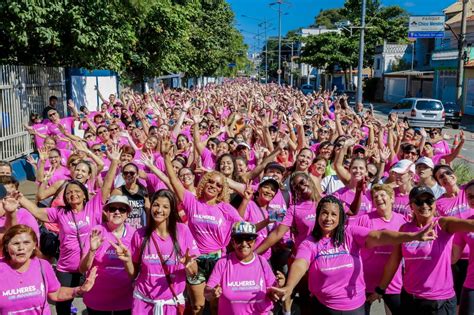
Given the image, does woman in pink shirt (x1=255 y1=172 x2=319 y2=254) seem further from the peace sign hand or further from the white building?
the white building

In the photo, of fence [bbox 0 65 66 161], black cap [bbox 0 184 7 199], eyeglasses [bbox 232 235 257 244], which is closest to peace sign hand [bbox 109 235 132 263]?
eyeglasses [bbox 232 235 257 244]

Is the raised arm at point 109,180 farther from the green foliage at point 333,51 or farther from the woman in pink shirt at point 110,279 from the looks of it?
the green foliage at point 333,51

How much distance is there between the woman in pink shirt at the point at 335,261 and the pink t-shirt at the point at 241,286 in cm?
20

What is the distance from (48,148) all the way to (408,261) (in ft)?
17.9

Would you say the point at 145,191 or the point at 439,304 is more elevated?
the point at 145,191

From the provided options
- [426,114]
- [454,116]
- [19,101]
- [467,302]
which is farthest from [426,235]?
[454,116]

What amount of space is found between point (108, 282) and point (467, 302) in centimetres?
306

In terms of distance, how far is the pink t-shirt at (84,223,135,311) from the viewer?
428 centimetres

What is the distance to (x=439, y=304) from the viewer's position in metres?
4.26

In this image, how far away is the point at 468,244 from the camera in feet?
15.1

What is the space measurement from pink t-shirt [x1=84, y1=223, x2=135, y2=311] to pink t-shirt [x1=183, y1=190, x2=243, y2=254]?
32.4 inches

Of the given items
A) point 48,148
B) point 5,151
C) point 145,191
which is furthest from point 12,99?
point 145,191

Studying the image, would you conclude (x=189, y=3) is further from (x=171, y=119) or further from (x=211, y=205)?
(x=211, y=205)

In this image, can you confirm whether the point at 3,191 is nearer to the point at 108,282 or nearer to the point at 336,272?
the point at 108,282
